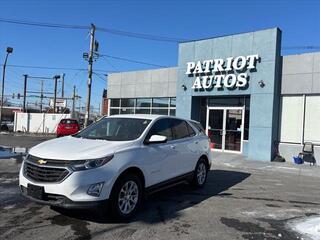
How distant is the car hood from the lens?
6.25 m

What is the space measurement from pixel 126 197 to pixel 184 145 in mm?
2526

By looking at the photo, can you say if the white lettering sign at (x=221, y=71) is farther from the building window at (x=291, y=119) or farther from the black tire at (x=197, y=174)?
the black tire at (x=197, y=174)

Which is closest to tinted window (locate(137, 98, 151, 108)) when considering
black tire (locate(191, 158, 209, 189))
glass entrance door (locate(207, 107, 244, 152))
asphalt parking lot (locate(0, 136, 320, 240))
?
glass entrance door (locate(207, 107, 244, 152))

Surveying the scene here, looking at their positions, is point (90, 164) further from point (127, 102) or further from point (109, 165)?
point (127, 102)

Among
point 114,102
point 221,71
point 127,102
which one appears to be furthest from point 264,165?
point 114,102

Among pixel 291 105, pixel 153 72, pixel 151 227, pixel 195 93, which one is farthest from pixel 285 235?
pixel 153 72

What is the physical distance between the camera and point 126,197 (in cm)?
670

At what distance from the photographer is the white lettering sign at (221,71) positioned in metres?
18.8

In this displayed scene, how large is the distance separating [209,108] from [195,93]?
1.09m

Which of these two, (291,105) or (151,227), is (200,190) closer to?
(151,227)

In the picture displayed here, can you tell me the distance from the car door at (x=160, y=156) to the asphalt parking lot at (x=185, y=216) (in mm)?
608

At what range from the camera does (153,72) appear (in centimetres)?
2398

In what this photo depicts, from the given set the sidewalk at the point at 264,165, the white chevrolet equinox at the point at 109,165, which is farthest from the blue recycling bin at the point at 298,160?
the white chevrolet equinox at the point at 109,165

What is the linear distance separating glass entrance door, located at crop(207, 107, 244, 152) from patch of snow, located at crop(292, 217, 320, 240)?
12.7 meters
